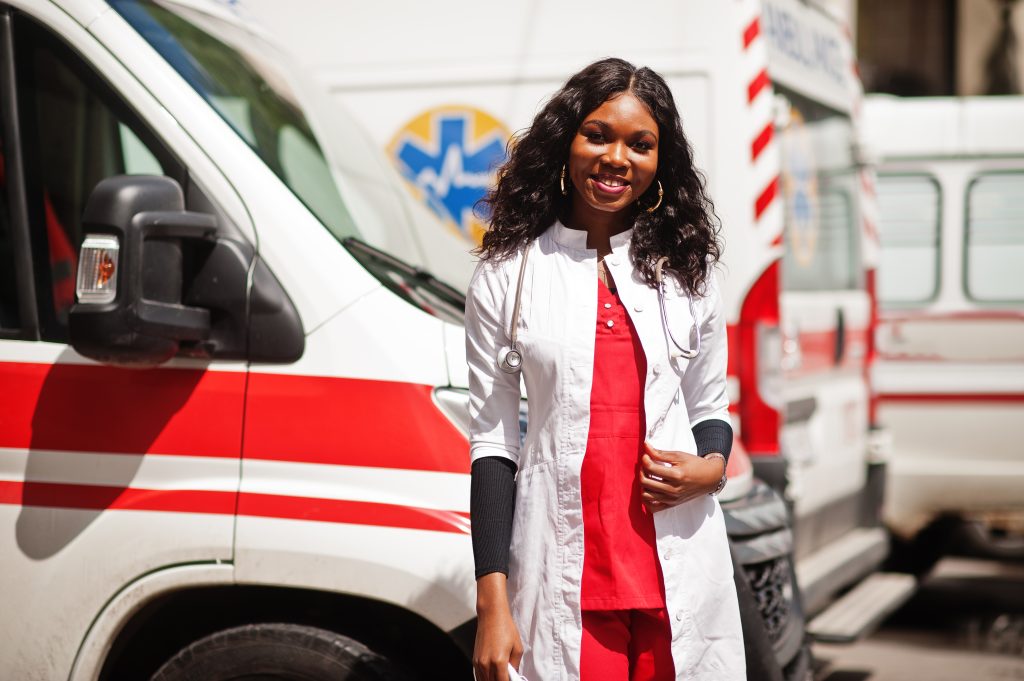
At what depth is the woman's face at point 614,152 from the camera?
7.85 ft

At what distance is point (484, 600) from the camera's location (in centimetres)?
232

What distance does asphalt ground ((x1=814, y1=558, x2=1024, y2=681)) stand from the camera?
237 inches

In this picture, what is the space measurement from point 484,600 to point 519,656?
12 centimetres

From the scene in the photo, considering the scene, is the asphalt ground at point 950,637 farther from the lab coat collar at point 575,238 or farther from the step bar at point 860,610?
the lab coat collar at point 575,238

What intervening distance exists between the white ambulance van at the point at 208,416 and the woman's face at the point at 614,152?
27.2 inches

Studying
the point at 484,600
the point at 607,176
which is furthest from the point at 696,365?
the point at 484,600

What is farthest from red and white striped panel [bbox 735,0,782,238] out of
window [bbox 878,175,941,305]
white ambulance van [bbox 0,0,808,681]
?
window [bbox 878,175,941,305]

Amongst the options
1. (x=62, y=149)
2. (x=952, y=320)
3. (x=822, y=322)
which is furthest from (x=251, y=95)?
(x=952, y=320)

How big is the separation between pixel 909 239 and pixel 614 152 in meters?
5.54

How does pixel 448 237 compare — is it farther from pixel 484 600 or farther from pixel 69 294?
pixel 484 600

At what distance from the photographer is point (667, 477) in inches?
91.0

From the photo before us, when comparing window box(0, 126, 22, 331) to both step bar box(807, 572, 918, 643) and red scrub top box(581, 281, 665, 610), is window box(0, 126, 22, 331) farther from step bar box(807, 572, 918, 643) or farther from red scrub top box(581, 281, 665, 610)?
step bar box(807, 572, 918, 643)

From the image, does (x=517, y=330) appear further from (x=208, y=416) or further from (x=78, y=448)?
(x=78, y=448)

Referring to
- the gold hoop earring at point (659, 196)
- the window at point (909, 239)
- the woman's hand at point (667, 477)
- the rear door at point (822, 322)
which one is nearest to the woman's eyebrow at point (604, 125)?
the gold hoop earring at point (659, 196)
